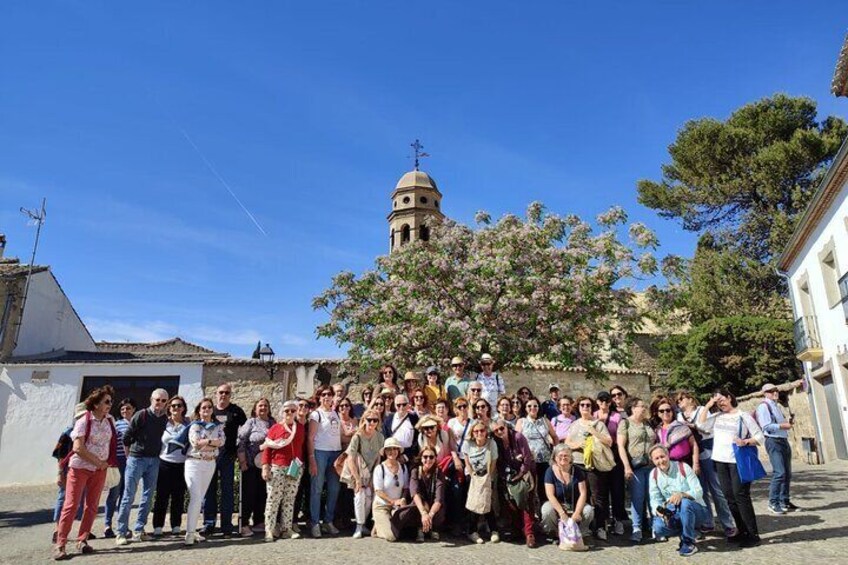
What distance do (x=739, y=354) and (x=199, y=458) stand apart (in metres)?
23.8

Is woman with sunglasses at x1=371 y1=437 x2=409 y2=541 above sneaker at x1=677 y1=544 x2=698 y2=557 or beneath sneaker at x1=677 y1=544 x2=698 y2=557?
above

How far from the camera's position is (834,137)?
80.9 feet

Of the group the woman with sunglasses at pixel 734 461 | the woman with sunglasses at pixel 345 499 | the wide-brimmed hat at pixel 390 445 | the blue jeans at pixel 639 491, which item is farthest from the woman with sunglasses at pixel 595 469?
the woman with sunglasses at pixel 345 499

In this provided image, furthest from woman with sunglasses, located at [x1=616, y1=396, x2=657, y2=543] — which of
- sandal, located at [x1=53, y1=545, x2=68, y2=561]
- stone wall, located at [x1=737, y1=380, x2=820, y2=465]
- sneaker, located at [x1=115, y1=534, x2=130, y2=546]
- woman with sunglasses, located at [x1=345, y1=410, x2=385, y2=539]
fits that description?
stone wall, located at [x1=737, y1=380, x2=820, y2=465]

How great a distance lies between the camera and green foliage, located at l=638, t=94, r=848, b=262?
24266 mm

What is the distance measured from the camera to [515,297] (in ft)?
36.8

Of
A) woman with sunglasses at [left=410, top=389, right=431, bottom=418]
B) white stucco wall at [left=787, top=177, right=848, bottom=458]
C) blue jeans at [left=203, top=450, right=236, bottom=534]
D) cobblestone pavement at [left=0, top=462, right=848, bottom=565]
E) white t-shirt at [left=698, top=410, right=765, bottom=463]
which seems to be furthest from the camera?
white stucco wall at [left=787, top=177, right=848, bottom=458]

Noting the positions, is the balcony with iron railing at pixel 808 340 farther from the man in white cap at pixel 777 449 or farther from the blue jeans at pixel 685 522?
the blue jeans at pixel 685 522

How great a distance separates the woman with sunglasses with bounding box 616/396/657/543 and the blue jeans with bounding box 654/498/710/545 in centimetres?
41

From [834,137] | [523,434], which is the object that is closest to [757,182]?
[834,137]

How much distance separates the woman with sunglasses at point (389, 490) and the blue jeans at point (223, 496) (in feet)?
6.01

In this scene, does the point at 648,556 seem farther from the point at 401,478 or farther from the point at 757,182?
the point at 757,182

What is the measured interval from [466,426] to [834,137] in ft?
87.0

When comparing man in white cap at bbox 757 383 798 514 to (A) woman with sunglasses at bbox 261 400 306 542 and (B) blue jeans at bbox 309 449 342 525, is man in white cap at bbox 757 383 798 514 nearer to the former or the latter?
(B) blue jeans at bbox 309 449 342 525
